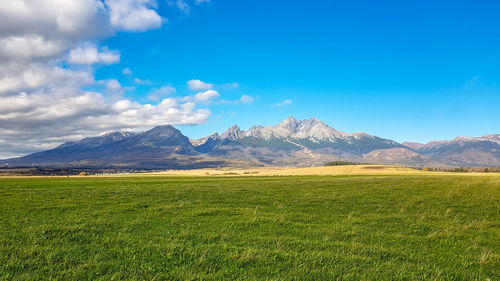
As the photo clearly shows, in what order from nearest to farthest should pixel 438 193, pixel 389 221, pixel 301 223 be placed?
pixel 301 223 < pixel 389 221 < pixel 438 193

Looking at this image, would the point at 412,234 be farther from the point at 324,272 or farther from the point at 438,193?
the point at 438,193

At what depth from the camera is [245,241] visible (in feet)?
47.0

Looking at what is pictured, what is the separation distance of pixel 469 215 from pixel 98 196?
3097cm

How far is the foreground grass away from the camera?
35.6ft

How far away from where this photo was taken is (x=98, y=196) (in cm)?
2912

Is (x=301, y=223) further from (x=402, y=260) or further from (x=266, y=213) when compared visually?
(x=402, y=260)

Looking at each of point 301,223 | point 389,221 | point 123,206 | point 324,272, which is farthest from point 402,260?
point 123,206

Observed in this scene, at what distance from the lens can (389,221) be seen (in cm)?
1988

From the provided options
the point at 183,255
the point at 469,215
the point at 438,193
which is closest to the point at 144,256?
the point at 183,255

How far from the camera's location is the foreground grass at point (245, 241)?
10.8 meters

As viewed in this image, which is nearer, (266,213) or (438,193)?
(266,213)

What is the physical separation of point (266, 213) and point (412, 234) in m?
8.98

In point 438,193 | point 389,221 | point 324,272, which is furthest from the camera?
point 438,193

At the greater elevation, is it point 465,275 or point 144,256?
point 144,256
